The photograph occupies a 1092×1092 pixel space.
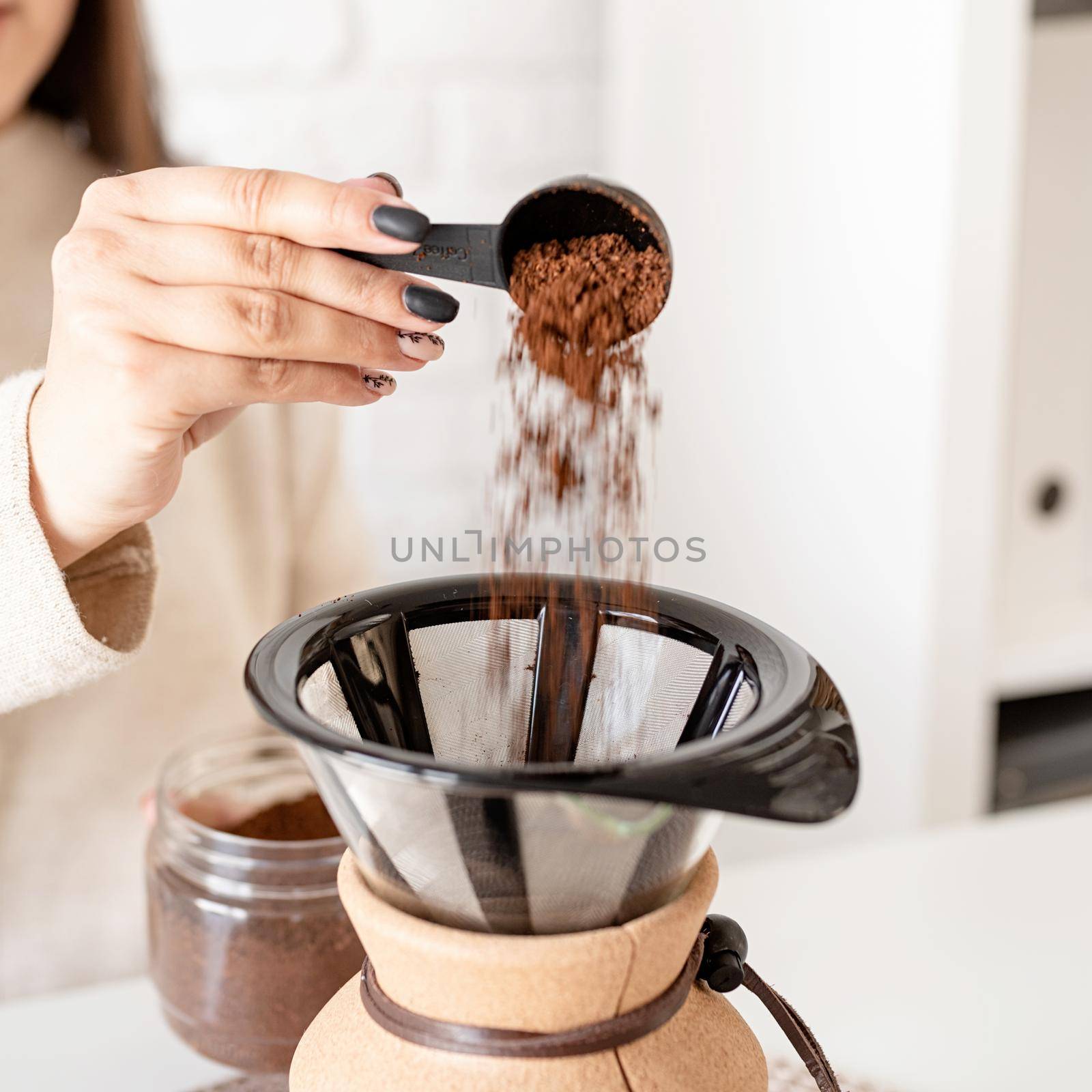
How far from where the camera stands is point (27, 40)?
0.96 m

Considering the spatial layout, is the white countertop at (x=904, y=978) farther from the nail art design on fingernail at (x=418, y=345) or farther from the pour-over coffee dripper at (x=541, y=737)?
the nail art design on fingernail at (x=418, y=345)

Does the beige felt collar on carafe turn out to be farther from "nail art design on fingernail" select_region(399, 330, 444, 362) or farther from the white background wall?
the white background wall

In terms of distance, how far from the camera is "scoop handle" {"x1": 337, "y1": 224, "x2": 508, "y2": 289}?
0.53 meters

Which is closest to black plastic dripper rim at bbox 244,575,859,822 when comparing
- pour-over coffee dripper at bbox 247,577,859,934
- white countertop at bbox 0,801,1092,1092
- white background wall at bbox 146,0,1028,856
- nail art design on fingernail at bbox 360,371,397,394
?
pour-over coffee dripper at bbox 247,577,859,934

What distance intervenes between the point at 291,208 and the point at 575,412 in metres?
0.15

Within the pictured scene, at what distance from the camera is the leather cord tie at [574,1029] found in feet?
1.47

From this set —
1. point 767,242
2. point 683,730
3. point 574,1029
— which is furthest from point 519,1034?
point 767,242

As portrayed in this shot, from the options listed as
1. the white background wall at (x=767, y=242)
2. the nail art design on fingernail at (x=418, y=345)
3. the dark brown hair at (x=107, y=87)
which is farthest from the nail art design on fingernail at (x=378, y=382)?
the white background wall at (x=767, y=242)

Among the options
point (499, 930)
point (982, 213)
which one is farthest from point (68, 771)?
point (982, 213)

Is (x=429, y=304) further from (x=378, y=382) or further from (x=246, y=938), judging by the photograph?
(x=246, y=938)

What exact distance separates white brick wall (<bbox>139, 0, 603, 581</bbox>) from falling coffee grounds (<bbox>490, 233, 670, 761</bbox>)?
835 mm

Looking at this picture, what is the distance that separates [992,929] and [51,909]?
2.55 ft

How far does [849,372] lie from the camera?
1.32 metres

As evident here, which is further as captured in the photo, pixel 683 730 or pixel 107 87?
pixel 107 87
